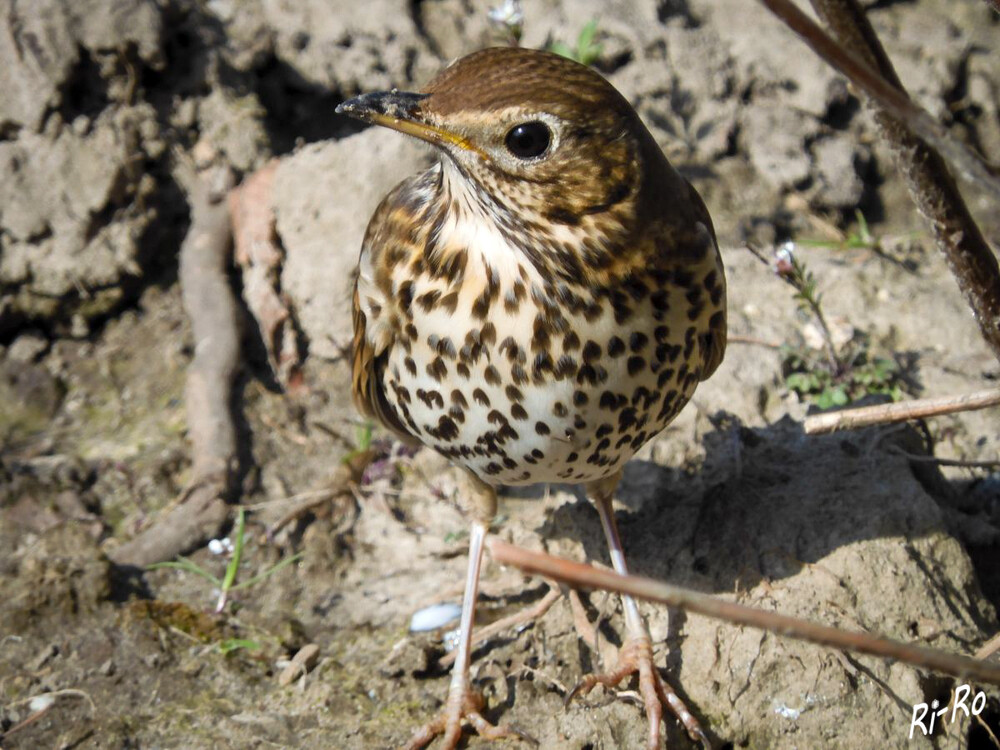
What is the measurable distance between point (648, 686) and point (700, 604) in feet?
6.39

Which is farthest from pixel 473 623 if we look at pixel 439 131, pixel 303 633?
pixel 439 131

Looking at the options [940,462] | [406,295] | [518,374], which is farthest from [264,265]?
[940,462]

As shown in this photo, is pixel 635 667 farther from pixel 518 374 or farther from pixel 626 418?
pixel 518 374

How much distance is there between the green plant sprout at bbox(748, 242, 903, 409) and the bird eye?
188 centimetres

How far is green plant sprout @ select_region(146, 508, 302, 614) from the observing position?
Answer: 171 inches

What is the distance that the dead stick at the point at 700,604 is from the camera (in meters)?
1.54

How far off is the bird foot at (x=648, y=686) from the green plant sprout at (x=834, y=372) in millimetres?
1402

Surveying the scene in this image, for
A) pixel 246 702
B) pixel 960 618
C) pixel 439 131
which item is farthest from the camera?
pixel 246 702

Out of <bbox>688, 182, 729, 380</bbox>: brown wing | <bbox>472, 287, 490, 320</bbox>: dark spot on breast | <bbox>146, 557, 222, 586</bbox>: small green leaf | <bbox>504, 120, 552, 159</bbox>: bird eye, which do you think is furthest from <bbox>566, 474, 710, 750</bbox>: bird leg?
<bbox>146, 557, 222, 586</bbox>: small green leaf

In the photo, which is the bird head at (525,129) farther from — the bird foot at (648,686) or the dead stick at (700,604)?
the bird foot at (648,686)

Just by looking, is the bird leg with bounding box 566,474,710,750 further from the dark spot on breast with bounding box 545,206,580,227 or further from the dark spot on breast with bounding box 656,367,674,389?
the dark spot on breast with bounding box 545,206,580,227

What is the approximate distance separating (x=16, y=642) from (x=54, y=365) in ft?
5.55

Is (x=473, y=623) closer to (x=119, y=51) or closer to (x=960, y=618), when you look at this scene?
(x=960, y=618)

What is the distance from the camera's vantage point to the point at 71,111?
17.3 ft
